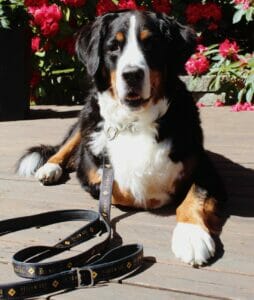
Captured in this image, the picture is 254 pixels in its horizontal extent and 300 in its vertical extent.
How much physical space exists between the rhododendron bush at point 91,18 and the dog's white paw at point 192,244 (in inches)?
132

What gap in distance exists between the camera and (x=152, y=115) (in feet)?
9.27

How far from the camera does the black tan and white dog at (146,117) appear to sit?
2.68m

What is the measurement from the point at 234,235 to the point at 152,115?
2.45 feet

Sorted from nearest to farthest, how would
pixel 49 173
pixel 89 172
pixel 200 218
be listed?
pixel 200 218
pixel 89 172
pixel 49 173

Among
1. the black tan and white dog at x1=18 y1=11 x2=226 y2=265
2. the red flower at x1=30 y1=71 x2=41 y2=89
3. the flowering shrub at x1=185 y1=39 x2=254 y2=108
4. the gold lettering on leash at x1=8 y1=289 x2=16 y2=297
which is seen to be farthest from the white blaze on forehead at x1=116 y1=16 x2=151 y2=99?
the red flower at x1=30 y1=71 x2=41 y2=89

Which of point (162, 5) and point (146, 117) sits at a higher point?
point (162, 5)

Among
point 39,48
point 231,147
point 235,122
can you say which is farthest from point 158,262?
point 39,48

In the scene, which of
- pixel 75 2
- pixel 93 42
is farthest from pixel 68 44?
pixel 93 42

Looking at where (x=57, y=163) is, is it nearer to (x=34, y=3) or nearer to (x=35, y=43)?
(x=34, y=3)

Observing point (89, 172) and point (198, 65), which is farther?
point (198, 65)

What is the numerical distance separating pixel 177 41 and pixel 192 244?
44.7 inches

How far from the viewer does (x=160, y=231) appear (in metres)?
2.52

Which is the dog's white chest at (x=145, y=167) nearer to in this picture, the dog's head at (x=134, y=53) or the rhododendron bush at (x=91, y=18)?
the dog's head at (x=134, y=53)

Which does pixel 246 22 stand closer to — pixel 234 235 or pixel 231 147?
pixel 231 147
